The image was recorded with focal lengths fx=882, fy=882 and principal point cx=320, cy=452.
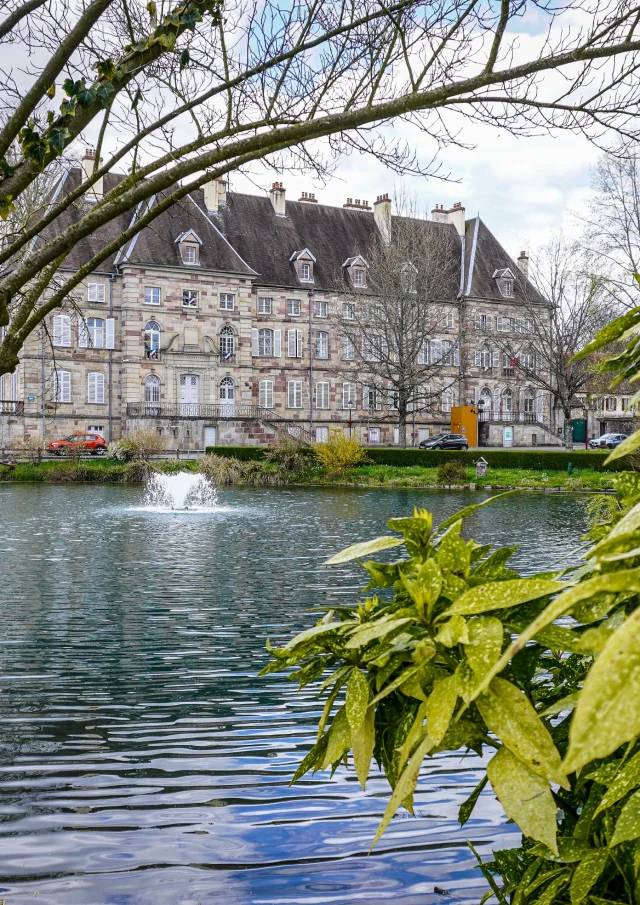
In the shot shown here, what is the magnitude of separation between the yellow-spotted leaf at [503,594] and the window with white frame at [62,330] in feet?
162

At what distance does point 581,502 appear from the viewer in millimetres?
27984

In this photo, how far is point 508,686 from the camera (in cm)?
118

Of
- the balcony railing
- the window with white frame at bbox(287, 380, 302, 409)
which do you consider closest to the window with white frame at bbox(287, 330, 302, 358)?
the window with white frame at bbox(287, 380, 302, 409)

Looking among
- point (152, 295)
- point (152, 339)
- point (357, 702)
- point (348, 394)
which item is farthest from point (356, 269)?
Answer: point (357, 702)

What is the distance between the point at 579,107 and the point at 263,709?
15.8ft

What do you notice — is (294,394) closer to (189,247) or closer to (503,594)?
(189,247)

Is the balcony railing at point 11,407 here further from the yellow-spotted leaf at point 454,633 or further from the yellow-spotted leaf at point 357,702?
the yellow-spotted leaf at point 454,633

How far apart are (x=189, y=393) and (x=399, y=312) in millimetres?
13125

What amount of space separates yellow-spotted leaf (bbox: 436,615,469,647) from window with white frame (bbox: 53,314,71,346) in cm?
4934

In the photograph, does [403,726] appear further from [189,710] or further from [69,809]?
[189,710]

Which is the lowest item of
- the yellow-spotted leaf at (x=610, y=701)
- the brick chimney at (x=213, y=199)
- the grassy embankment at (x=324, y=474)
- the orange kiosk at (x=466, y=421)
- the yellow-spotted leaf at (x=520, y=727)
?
the grassy embankment at (x=324, y=474)

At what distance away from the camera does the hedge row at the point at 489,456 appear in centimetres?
3788

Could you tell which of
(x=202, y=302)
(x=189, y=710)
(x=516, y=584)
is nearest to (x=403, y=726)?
(x=516, y=584)

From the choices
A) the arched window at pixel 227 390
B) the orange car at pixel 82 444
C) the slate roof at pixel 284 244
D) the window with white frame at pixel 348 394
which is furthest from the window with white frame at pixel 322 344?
the orange car at pixel 82 444
